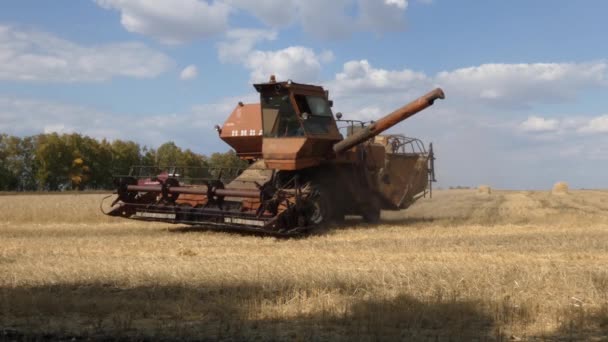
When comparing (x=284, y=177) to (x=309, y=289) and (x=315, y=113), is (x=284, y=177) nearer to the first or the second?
(x=315, y=113)

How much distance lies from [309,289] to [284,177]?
8307 millimetres

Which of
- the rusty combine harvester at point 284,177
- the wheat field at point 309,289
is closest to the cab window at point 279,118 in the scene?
the rusty combine harvester at point 284,177

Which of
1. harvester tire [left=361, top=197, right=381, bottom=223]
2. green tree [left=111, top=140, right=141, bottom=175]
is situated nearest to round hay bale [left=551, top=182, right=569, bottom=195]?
harvester tire [left=361, top=197, right=381, bottom=223]

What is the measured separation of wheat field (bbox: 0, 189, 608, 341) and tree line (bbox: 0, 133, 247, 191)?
154ft

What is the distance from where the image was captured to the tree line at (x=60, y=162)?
59.1m

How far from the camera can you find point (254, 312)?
6.34 metres

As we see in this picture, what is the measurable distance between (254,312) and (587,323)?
2.87 m

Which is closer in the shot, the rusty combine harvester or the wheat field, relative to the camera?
the wheat field

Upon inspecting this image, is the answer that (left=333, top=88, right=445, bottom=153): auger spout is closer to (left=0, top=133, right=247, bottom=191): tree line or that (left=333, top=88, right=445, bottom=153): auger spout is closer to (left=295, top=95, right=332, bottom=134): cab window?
(left=295, top=95, right=332, bottom=134): cab window

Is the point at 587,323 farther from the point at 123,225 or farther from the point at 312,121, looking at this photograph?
the point at 123,225

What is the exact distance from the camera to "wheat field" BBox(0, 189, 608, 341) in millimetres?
5797

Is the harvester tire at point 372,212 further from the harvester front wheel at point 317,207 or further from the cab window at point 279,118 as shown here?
the cab window at point 279,118

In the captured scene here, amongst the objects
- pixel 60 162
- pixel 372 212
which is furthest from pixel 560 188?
pixel 60 162

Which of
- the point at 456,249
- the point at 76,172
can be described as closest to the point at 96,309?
the point at 456,249
